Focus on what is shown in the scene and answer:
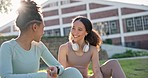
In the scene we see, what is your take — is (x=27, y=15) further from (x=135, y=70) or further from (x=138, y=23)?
(x=138, y=23)

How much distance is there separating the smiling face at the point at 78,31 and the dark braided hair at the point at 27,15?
5.11 ft

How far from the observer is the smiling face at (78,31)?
456 cm

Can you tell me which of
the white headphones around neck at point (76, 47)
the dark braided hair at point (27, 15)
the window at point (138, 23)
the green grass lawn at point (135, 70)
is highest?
the dark braided hair at point (27, 15)

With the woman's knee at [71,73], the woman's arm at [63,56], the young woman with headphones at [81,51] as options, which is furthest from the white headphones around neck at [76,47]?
the woman's knee at [71,73]

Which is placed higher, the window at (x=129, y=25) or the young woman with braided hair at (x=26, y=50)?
the young woman with braided hair at (x=26, y=50)

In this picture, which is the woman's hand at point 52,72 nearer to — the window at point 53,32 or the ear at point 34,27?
the ear at point 34,27

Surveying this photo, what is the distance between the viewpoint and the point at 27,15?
2984mm

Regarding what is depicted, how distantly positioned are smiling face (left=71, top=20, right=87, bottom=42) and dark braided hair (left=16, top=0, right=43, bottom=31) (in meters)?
1.56

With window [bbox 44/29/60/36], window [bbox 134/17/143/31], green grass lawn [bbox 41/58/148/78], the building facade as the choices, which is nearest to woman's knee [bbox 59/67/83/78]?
green grass lawn [bbox 41/58/148/78]

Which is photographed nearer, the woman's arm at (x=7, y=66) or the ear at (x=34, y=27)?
the woman's arm at (x=7, y=66)

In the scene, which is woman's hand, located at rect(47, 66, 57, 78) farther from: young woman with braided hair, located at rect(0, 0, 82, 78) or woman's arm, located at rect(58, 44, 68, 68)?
woman's arm, located at rect(58, 44, 68, 68)

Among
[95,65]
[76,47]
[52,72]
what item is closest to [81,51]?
[76,47]

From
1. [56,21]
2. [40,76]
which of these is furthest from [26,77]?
[56,21]

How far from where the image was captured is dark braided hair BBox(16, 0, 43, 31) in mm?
2984
